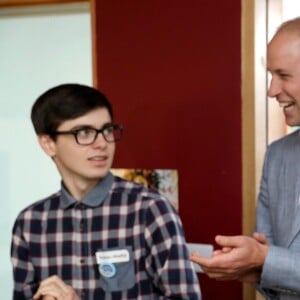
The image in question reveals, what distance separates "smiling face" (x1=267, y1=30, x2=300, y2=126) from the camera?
1.43 m

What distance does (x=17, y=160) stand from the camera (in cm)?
294

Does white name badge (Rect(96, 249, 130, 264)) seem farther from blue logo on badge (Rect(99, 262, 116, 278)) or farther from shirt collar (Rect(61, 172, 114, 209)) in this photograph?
shirt collar (Rect(61, 172, 114, 209))

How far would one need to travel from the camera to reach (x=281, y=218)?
1489 mm

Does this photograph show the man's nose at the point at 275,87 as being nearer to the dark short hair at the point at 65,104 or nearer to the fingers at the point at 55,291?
the dark short hair at the point at 65,104

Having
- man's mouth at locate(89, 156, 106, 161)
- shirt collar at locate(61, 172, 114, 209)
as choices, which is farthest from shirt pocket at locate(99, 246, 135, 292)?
man's mouth at locate(89, 156, 106, 161)

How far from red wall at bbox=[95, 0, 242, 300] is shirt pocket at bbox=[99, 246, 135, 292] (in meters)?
0.67

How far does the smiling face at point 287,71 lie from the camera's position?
1432mm

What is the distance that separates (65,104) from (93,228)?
37 cm

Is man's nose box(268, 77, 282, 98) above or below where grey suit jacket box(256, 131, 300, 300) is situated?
above

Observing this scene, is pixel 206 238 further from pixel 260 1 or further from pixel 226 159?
pixel 260 1

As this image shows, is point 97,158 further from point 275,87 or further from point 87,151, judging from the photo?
point 275,87

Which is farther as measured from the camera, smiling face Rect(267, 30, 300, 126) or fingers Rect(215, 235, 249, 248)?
smiling face Rect(267, 30, 300, 126)

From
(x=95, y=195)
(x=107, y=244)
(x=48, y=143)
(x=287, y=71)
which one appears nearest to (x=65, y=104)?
(x=48, y=143)

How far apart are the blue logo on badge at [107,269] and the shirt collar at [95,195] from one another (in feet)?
0.58
